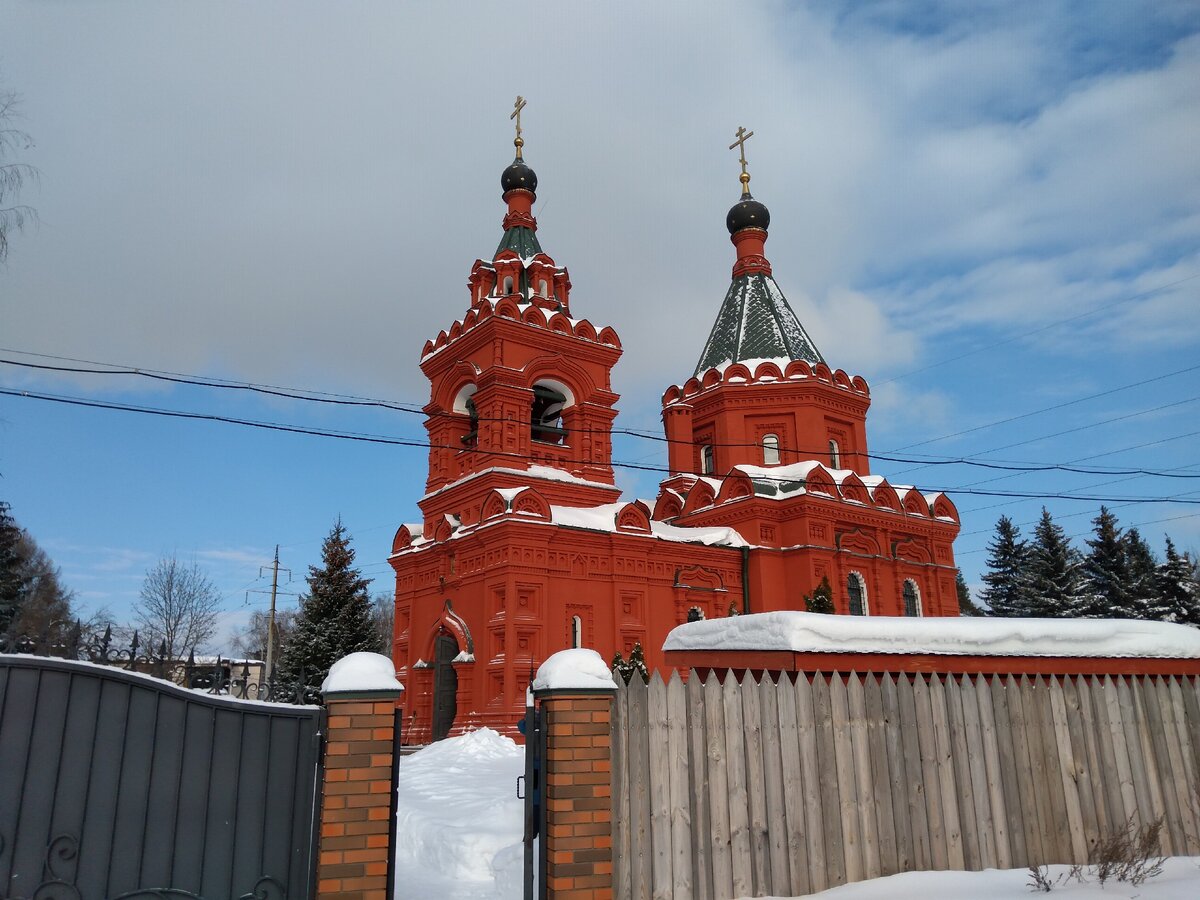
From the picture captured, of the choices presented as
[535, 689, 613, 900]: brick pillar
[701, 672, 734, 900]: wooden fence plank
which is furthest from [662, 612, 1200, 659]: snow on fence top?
[535, 689, 613, 900]: brick pillar

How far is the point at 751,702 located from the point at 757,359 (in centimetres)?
2086

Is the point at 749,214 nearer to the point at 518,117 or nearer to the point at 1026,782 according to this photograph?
the point at 518,117

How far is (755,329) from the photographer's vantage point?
26500 millimetres

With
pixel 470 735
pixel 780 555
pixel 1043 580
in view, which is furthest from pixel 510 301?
pixel 1043 580

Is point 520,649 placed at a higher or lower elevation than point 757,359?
lower

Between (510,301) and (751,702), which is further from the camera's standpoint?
(510,301)

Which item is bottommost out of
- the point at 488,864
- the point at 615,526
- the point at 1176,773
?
the point at 488,864

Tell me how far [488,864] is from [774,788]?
10.7ft

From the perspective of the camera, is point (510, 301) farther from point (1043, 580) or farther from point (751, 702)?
point (1043, 580)

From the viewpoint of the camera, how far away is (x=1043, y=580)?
3412 centimetres

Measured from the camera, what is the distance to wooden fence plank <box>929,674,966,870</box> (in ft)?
19.4

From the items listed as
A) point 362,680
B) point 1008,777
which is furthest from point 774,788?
point 362,680

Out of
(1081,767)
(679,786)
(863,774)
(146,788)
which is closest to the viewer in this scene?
(146,788)

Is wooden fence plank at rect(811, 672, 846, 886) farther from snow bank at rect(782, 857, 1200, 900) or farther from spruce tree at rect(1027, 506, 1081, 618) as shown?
spruce tree at rect(1027, 506, 1081, 618)
